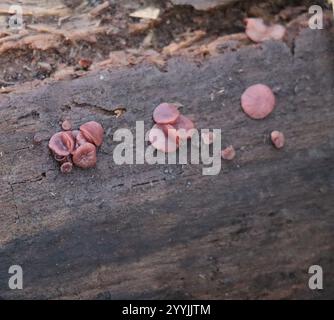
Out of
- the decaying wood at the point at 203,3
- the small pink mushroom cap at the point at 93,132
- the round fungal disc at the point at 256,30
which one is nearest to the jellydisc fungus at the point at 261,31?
the round fungal disc at the point at 256,30

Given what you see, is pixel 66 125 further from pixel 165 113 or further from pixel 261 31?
pixel 261 31

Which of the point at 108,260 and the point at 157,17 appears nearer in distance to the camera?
the point at 108,260

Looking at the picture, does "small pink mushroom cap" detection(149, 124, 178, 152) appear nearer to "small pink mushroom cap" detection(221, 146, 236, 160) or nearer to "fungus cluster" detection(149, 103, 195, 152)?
"fungus cluster" detection(149, 103, 195, 152)

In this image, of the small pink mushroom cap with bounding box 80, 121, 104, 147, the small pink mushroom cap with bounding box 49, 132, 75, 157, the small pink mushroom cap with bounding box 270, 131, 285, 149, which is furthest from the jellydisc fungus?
the small pink mushroom cap with bounding box 49, 132, 75, 157

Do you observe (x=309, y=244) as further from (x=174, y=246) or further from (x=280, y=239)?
(x=174, y=246)
